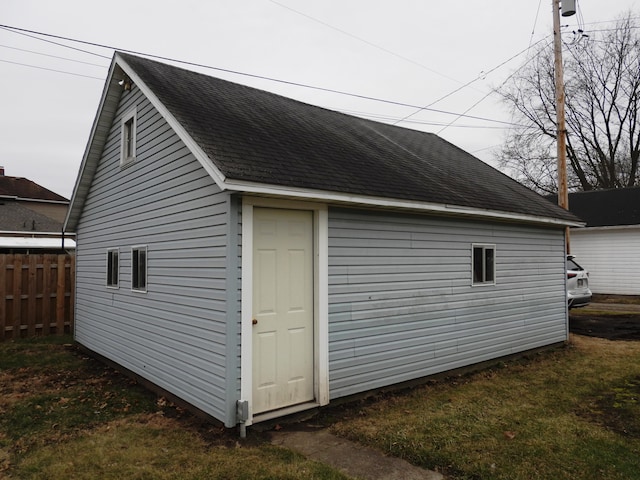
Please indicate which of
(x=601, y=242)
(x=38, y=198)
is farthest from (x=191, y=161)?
(x=38, y=198)

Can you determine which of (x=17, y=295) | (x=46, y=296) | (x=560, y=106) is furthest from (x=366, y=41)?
(x=17, y=295)

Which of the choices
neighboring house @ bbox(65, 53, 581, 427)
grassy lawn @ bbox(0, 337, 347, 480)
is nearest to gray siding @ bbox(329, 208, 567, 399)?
neighboring house @ bbox(65, 53, 581, 427)

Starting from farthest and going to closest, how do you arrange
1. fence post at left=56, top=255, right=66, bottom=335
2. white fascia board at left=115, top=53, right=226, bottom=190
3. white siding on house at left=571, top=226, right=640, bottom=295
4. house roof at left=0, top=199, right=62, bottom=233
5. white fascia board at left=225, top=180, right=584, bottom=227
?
house roof at left=0, top=199, right=62, bottom=233 < white siding on house at left=571, top=226, right=640, bottom=295 < fence post at left=56, top=255, right=66, bottom=335 < white fascia board at left=225, top=180, right=584, bottom=227 < white fascia board at left=115, top=53, right=226, bottom=190

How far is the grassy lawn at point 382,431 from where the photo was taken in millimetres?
4172

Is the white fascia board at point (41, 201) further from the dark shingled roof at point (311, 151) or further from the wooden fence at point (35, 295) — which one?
the dark shingled roof at point (311, 151)

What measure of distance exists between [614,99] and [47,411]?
3496 cm

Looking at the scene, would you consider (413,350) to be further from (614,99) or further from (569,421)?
(614,99)

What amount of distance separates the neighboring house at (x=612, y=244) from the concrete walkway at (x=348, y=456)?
18646 mm

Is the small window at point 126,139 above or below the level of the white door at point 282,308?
above

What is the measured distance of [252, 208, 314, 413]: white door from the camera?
17.4 feet

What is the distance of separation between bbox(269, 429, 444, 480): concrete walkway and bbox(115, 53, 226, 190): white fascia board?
9.17 feet

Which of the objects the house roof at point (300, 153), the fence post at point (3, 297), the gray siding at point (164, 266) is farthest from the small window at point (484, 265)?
the fence post at point (3, 297)

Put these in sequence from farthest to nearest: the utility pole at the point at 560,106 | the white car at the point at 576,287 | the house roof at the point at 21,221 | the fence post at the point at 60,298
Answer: the house roof at the point at 21,221 < the utility pole at the point at 560,106 < the white car at the point at 576,287 < the fence post at the point at 60,298

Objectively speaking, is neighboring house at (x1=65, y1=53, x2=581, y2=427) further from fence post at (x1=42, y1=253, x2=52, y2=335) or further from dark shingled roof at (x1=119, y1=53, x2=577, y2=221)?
fence post at (x1=42, y1=253, x2=52, y2=335)
